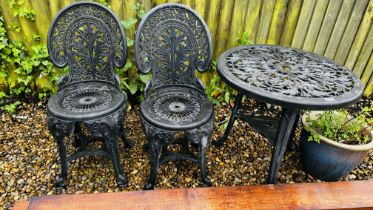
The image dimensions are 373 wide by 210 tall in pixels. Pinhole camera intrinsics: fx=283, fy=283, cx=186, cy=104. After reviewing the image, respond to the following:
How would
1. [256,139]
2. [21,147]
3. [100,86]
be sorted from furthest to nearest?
[256,139]
[21,147]
[100,86]

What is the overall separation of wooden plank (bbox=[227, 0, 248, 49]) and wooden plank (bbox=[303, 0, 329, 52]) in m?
0.76

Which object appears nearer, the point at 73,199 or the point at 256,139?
the point at 73,199

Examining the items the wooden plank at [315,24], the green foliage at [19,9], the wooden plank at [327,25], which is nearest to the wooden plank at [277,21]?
the wooden plank at [315,24]

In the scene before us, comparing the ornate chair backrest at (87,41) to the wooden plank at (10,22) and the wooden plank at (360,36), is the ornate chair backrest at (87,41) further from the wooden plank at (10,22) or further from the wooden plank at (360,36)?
the wooden plank at (360,36)

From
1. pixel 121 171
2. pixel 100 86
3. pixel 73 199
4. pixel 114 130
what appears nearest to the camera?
pixel 73 199

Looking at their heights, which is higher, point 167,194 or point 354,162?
point 167,194

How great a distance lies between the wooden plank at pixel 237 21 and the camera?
9.72ft

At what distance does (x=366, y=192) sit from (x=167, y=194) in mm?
1206

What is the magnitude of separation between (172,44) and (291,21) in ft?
4.79

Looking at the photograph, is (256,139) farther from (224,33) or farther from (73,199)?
(73,199)

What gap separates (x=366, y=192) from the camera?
1.72m

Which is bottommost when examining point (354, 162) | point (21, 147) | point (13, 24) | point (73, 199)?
point (21, 147)

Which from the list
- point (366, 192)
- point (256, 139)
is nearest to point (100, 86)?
point (256, 139)

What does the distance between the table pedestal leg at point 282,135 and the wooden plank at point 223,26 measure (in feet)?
4.49
